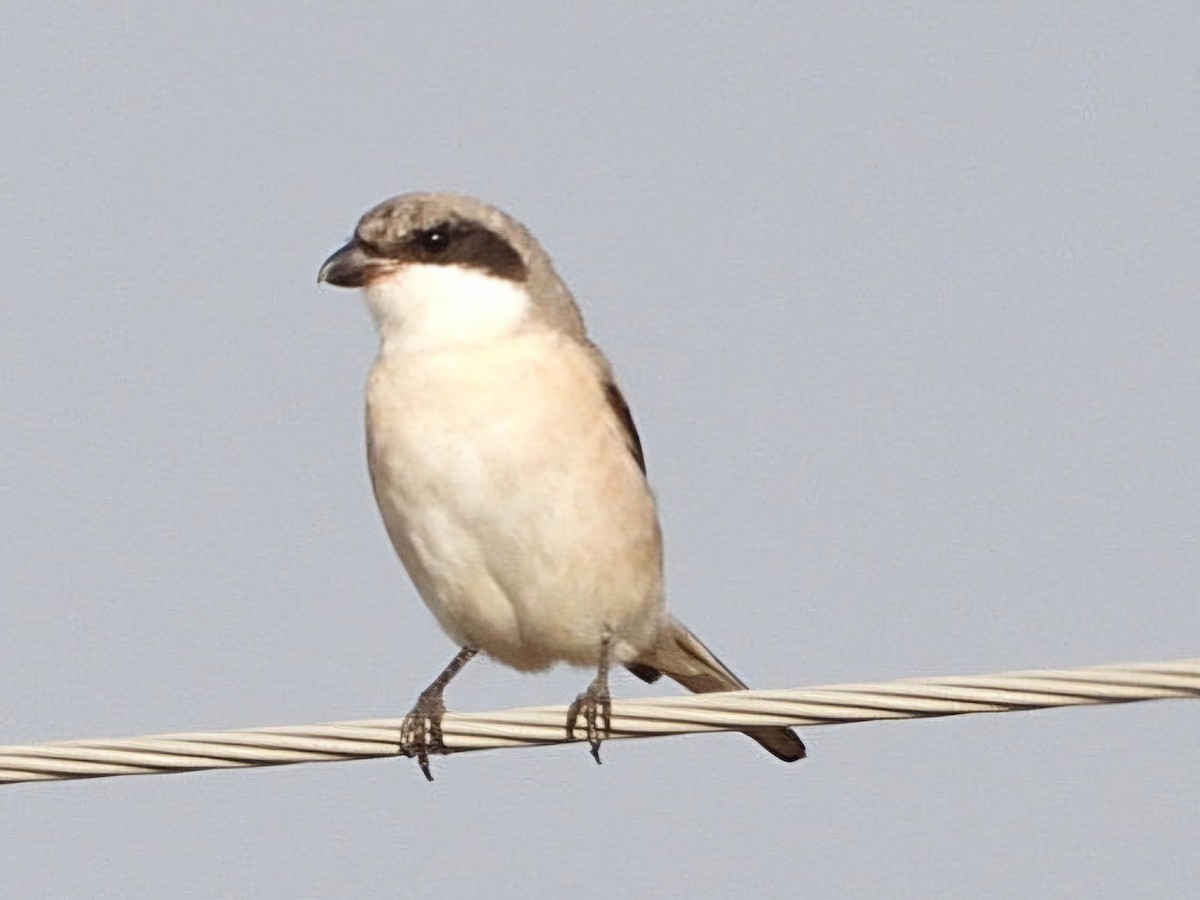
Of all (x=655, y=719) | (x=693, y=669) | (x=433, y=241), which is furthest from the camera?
(x=693, y=669)

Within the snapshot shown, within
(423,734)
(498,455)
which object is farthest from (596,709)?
(498,455)

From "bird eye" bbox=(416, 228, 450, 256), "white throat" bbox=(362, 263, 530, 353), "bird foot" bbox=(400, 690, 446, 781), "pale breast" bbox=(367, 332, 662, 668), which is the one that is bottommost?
"bird foot" bbox=(400, 690, 446, 781)

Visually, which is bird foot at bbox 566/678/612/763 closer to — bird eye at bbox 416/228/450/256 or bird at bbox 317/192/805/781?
bird at bbox 317/192/805/781

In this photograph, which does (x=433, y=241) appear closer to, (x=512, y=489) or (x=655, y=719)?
(x=512, y=489)

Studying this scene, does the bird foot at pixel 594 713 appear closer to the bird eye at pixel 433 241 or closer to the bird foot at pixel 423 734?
the bird foot at pixel 423 734

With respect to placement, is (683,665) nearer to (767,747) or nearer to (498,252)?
(767,747)

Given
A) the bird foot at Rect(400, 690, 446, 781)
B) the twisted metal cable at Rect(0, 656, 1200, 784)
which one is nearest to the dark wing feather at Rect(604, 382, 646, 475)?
the bird foot at Rect(400, 690, 446, 781)
